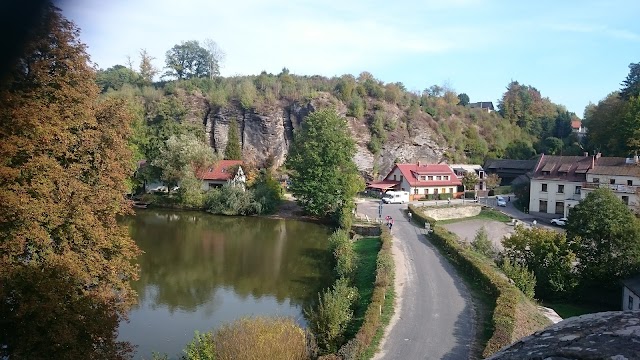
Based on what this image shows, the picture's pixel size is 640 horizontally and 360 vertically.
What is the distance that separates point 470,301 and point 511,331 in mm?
3271

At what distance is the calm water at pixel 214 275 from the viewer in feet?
43.6

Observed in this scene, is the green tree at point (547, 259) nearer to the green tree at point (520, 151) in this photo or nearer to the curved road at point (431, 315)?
the curved road at point (431, 315)

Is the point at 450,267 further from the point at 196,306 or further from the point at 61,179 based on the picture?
the point at 61,179

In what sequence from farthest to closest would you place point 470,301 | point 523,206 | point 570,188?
point 523,206 < point 570,188 < point 470,301

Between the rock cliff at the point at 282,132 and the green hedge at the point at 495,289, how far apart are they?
29448mm

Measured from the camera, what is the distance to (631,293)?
14.7 metres

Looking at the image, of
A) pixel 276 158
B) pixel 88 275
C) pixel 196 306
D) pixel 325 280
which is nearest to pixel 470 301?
pixel 325 280

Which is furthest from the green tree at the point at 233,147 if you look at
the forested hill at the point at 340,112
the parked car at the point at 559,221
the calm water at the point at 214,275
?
the parked car at the point at 559,221

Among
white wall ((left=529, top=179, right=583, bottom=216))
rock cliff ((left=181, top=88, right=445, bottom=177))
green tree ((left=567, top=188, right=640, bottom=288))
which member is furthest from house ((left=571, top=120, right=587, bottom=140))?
green tree ((left=567, top=188, right=640, bottom=288))

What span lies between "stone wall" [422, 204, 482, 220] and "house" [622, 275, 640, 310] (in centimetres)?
1473

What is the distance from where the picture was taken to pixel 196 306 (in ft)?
48.6

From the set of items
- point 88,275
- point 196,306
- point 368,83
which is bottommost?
point 196,306

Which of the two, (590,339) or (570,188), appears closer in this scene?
(590,339)

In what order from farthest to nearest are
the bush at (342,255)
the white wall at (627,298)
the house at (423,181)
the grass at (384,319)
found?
the house at (423,181) → the bush at (342,255) → the white wall at (627,298) → the grass at (384,319)
